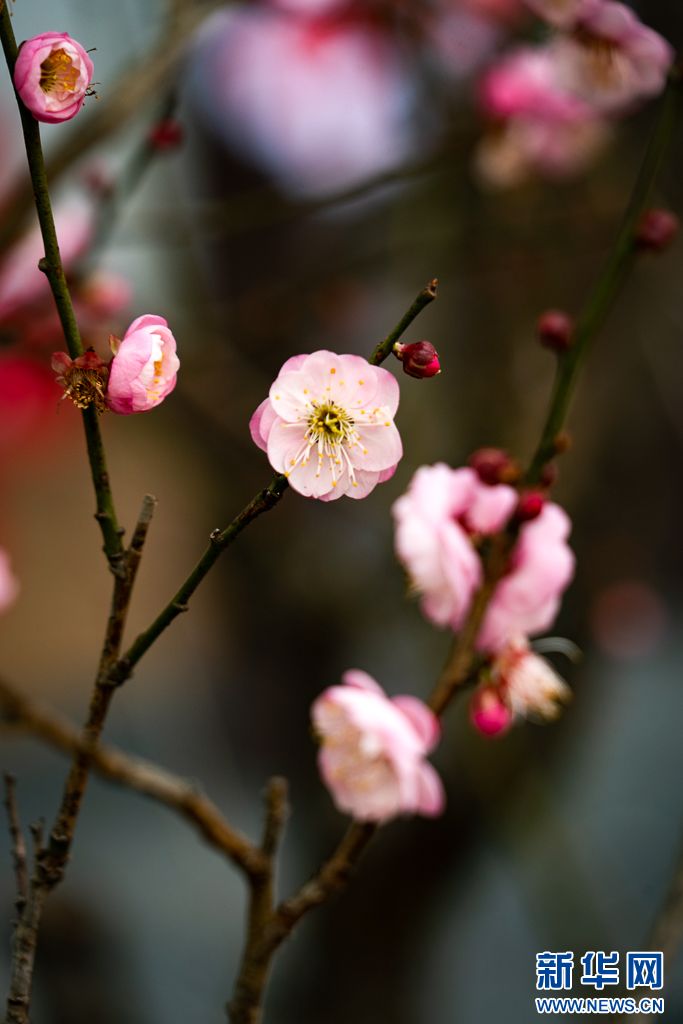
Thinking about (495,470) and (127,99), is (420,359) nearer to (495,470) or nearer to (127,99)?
(495,470)

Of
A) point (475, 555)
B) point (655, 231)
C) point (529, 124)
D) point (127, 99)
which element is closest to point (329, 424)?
point (475, 555)

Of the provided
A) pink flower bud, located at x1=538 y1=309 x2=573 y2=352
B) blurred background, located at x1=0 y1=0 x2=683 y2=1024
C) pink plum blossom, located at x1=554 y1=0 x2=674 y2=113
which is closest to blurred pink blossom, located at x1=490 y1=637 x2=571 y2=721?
pink flower bud, located at x1=538 y1=309 x2=573 y2=352

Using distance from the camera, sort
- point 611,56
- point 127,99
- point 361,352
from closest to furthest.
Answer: point 611,56
point 127,99
point 361,352

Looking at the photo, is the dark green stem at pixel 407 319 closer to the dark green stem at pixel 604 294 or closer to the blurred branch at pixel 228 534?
the blurred branch at pixel 228 534

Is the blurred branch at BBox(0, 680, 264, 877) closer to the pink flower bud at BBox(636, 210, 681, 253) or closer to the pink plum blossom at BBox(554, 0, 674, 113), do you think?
the pink flower bud at BBox(636, 210, 681, 253)

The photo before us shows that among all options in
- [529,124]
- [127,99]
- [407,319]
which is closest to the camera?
[407,319]

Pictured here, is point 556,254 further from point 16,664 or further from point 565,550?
point 16,664
